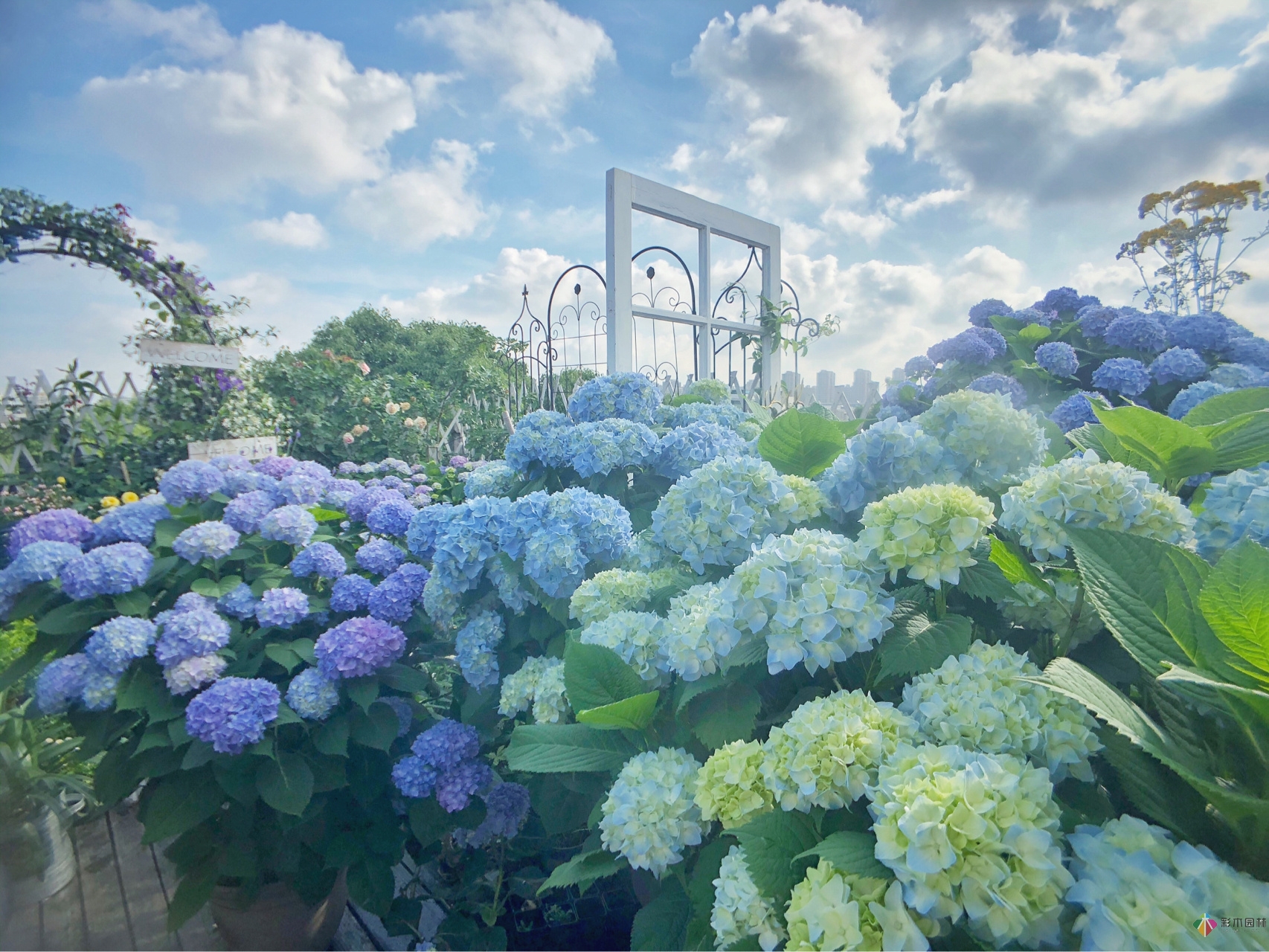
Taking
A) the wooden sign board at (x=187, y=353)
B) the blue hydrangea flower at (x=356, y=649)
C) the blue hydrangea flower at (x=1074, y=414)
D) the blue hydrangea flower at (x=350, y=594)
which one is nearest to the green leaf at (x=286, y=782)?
the blue hydrangea flower at (x=356, y=649)

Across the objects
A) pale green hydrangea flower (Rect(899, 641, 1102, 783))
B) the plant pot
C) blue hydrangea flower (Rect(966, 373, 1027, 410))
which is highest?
blue hydrangea flower (Rect(966, 373, 1027, 410))

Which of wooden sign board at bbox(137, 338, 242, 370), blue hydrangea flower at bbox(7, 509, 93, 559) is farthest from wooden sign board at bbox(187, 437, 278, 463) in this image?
blue hydrangea flower at bbox(7, 509, 93, 559)

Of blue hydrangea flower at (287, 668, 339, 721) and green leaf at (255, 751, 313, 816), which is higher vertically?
blue hydrangea flower at (287, 668, 339, 721)

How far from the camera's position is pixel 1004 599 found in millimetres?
738

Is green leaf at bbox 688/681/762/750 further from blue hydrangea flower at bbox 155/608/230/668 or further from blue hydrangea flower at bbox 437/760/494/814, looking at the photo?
blue hydrangea flower at bbox 155/608/230/668

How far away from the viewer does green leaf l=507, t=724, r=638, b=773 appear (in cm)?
84

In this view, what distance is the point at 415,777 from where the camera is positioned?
1325 mm

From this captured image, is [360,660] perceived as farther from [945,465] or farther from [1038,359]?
[1038,359]

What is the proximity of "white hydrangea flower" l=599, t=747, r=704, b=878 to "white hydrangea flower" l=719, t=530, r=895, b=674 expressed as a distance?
187 mm

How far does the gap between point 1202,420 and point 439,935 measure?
1718 millimetres

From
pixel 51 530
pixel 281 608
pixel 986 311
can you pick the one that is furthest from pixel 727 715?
pixel 986 311

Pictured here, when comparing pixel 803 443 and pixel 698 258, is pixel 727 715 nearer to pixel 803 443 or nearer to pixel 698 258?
pixel 803 443

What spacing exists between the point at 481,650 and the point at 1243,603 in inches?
46.0

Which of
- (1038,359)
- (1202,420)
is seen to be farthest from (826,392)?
(1202,420)
